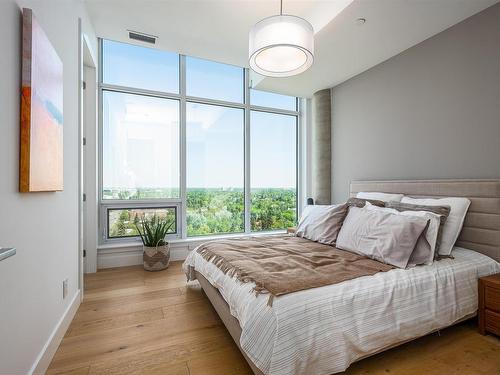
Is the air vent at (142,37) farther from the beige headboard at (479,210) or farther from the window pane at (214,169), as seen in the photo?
the beige headboard at (479,210)

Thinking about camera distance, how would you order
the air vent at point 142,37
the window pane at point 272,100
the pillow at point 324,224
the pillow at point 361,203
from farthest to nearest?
1. the window pane at point 272,100
2. the air vent at point 142,37
3. the pillow at point 361,203
4. the pillow at point 324,224

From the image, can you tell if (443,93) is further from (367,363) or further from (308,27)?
(367,363)

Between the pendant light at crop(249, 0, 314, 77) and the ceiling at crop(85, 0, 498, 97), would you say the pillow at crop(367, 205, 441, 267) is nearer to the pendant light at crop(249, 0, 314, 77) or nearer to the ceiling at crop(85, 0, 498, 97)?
the pendant light at crop(249, 0, 314, 77)

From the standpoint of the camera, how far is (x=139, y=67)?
145 inches

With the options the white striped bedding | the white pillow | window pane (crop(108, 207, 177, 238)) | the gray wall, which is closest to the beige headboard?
the gray wall

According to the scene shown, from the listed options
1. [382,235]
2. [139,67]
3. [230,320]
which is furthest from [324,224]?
[139,67]

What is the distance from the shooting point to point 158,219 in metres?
3.68

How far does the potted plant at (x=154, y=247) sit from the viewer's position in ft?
10.7

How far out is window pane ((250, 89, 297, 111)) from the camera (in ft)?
14.4

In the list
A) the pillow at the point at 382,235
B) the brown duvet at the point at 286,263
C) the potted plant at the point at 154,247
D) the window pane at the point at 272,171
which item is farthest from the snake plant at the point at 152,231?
the pillow at the point at 382,235

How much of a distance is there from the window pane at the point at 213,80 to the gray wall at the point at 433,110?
1784 millimetres

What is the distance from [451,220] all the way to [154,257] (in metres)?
3.25

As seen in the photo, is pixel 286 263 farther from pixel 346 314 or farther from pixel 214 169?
pixel 214 169

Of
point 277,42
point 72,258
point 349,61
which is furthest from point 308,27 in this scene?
point 72,258
